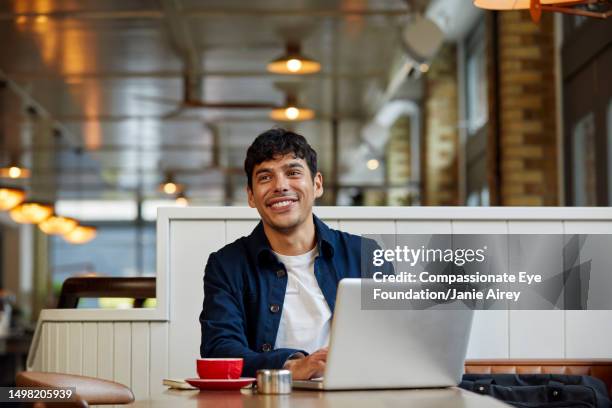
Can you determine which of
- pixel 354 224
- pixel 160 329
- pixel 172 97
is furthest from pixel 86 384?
pixel 172 97

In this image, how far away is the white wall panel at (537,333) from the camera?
3744 millimetres

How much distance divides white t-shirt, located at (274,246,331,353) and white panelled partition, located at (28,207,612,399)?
85 centimetres

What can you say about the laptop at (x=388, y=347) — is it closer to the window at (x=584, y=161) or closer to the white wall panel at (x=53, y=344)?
the white wall panel at (x=53, y=344)

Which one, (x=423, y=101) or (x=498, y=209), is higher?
(x=423, y=101)

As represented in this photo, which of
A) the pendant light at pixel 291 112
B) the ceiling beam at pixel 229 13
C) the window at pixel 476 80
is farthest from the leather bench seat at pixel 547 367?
the window at pixel 476 80

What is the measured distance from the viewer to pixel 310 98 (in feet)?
49.0

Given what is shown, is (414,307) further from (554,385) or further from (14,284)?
(14,284)

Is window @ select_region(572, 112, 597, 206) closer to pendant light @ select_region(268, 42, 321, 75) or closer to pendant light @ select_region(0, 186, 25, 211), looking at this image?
pendant light @ select_region(268, 42, 321, 75)

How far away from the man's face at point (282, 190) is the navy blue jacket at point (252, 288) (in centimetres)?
7

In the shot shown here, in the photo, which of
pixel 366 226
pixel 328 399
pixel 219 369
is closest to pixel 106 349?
pixel 366 226

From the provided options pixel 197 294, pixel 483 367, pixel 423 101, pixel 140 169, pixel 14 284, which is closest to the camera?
pixel 483 367

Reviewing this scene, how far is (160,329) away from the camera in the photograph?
3.76 metres

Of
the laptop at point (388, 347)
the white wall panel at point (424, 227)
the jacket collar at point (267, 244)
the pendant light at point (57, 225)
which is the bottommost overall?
the laptop at point (388, 347)

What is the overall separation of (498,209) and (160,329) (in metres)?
1.29
